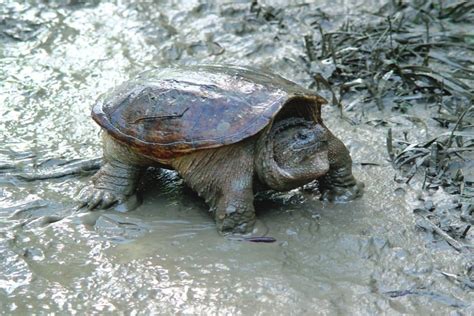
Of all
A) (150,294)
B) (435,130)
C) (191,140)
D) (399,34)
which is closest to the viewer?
(150,294)

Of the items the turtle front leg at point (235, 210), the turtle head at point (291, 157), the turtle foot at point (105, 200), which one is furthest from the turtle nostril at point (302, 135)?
the turtle foot at point (105, 200)

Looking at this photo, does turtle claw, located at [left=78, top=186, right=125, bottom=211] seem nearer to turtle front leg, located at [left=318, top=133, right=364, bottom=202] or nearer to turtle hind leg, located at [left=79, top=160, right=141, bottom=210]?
turtle hind leg, located at [left=79, top=160, right=141, bottom=210]

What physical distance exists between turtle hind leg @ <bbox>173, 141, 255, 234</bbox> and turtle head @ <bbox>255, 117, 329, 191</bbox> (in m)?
0.08

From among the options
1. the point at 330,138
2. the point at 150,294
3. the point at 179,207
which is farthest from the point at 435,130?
the point at 150,294

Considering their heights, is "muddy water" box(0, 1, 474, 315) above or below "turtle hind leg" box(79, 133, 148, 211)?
below

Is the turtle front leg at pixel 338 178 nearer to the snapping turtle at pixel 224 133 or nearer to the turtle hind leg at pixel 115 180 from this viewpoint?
the snapping turtle at pixel 224 133

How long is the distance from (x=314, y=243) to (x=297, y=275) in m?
0.35

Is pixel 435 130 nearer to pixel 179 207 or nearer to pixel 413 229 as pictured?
pixel 413 229

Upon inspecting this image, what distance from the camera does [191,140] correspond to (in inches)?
153

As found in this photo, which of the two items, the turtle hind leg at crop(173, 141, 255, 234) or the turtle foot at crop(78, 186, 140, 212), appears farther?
the turtle foot at crop(78, 186, 140, 212)

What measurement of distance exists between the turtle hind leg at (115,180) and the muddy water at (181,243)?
10cm

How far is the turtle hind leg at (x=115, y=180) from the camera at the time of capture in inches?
167

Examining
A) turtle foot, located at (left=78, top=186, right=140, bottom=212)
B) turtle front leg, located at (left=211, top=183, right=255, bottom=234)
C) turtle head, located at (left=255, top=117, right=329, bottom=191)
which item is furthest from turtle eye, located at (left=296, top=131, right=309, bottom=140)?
turtle foot, located at (left=78, top=186, right=140, bottom=212)

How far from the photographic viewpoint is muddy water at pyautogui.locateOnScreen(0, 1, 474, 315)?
11.3 feet
